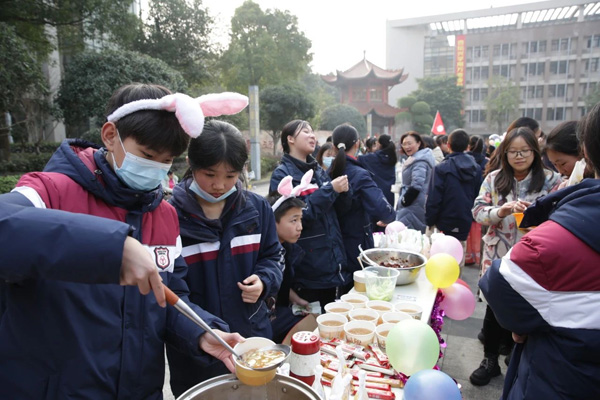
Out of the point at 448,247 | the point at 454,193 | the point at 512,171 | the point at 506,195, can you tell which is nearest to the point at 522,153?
the point at 512,171

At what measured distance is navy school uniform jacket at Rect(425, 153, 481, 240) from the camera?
457 centimetres

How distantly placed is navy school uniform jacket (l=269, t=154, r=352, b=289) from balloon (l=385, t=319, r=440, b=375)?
1.09 meters

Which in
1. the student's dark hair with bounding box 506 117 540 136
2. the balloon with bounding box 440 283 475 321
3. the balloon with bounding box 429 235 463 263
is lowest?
the balloon with bounding box 440 283 475 321

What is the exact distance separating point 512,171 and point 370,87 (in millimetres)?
39173

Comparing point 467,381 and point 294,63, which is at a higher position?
point 294,63

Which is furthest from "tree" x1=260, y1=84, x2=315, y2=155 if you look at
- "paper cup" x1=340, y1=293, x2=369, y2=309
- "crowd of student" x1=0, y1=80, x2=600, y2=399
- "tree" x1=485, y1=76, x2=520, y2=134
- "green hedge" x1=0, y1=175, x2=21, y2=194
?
"tree" x1=485, y1=76, x2=520, y2=134

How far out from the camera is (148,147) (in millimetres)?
1253

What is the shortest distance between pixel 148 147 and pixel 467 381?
10.4ft

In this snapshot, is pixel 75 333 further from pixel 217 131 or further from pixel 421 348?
pixel 421 348

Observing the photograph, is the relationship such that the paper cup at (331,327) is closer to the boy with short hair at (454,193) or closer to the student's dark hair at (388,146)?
the boy with short hair at (454,193)

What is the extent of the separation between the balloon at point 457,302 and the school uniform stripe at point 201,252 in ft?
6.25

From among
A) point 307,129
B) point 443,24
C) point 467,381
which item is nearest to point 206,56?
point 307,129

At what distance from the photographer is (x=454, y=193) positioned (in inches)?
180

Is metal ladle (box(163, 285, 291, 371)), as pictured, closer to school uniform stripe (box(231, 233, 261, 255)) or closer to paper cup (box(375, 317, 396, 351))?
school uniform stripe (box(231, 233, 261, 255))
